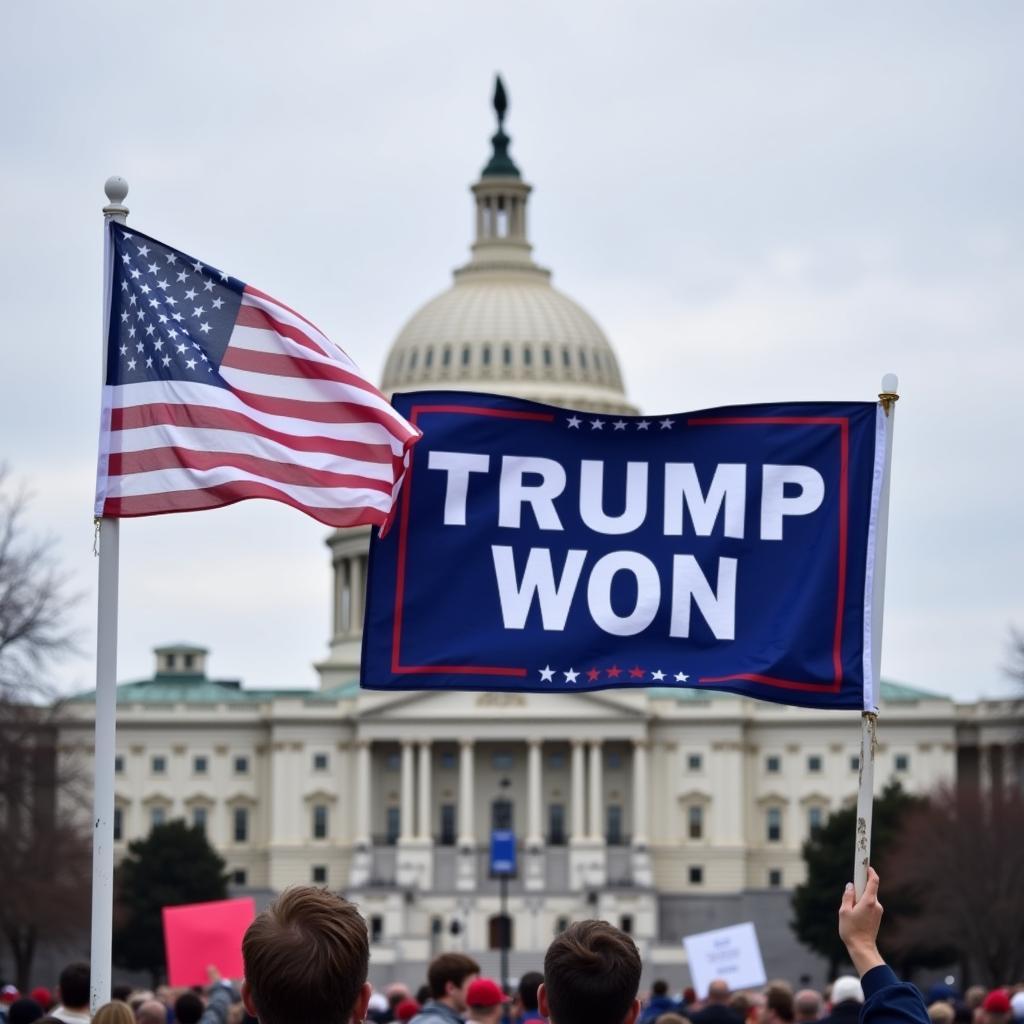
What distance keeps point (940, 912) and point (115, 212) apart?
288ft

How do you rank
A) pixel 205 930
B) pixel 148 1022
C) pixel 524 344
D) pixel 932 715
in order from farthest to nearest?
pixel 524 344 → pixel 932 715 → pixel 205 930 → pixel 148 1022

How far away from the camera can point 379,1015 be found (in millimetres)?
32312

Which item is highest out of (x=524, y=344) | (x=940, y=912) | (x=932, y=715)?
(x=524, y=344)

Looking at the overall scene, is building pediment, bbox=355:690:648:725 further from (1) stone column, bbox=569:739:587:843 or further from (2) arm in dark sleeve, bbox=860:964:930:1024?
(2) arm in dark sleeve, bbox=860:964:930:1024

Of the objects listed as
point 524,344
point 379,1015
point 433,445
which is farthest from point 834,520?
point 524,344

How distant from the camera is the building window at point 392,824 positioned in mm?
148875

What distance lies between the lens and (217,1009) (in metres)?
17.8

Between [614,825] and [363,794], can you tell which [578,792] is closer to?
[614,825]

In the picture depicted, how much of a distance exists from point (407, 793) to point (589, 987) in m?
140

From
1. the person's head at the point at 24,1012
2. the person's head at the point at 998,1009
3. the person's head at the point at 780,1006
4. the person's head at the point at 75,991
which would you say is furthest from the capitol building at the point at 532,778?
the person's head at the point at 75,991

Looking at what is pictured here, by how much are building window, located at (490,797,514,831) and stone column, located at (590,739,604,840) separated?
4.79m

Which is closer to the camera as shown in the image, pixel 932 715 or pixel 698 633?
pixel 698 633

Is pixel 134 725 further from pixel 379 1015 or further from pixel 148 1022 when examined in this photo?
pixel 148 1022

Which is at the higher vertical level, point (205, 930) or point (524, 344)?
point (524, 344)
